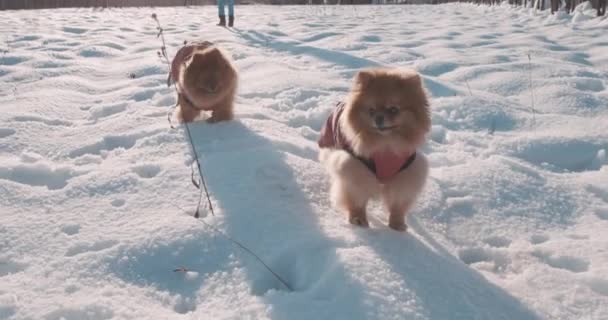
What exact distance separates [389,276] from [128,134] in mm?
2812

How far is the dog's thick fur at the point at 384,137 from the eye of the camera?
2639 mm

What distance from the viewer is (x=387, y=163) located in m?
2.74

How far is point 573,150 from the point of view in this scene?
3996mm

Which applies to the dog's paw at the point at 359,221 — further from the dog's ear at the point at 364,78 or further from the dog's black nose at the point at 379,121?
the dog's ear at the point at 364,78

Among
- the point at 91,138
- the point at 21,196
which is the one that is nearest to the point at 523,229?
the point at 21,196

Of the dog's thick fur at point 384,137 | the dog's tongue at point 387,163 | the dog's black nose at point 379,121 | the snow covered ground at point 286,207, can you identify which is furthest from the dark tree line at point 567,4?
the dog's black nose at point 379,121

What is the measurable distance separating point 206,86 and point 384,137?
2.41 m

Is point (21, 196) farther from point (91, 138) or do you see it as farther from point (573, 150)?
point (573, 150)

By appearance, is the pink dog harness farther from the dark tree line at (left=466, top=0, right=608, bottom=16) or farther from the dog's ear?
the dark tree line at (left=466, top=0, right=608, bottom=16)

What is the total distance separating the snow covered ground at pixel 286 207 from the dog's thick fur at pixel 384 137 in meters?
0.18

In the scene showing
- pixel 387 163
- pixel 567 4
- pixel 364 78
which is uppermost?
pixel 567 4

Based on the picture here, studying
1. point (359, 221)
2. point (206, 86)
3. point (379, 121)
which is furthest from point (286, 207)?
point (206, 86)

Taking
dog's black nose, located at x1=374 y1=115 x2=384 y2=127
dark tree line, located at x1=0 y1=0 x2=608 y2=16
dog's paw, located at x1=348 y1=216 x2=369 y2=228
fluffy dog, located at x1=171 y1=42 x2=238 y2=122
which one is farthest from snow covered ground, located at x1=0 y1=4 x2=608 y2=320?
dark tree line, located at x1=0 y1=0 x2=608 y2=16

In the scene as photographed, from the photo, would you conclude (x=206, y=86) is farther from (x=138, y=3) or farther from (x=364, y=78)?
(x=138, y=3)
